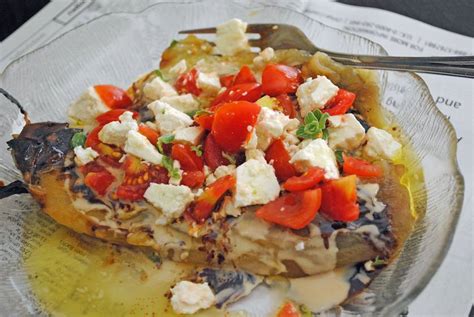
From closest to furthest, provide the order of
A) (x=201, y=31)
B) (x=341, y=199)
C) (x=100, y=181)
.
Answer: (x=341, y=199) < (x=100, y=181) < (x=201, y=31)

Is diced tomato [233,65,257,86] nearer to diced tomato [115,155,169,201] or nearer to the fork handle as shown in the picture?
the fork handle

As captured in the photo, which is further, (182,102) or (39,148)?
(182,102)

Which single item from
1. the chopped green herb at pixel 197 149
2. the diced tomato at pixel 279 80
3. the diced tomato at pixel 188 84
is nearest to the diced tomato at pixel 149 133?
the chopped green herb at pixel 197 149

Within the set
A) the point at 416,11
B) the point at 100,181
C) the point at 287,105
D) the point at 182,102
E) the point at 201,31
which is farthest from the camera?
the point at 416,11

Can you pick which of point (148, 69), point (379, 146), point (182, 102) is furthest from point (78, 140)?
point (379, 146)

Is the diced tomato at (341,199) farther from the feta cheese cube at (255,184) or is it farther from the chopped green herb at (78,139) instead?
the chopped green herb at (78,139)

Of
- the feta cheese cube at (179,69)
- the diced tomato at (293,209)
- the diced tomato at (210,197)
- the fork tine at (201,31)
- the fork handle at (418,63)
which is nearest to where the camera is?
the diced tomato at (293,209)

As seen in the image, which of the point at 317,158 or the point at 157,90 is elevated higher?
the point at 157,90

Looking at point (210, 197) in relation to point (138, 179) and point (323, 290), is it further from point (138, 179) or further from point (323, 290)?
point (323, 290)
